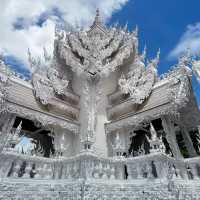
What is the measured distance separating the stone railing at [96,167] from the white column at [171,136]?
0.52 metres

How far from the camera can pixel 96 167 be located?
692 centimetres

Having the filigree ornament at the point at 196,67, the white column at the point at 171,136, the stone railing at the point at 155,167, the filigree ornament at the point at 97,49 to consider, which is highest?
the filigree ornament at the point at 97,49

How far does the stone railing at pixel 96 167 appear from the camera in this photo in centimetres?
640

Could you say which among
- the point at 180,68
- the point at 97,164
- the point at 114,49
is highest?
the point at 114,49

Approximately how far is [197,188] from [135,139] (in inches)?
265

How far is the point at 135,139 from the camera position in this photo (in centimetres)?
1295

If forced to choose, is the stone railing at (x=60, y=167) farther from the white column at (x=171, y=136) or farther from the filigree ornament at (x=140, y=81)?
the filigree ornament at (x=140, y=81)

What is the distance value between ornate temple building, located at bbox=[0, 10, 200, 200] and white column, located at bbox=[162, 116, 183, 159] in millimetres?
48

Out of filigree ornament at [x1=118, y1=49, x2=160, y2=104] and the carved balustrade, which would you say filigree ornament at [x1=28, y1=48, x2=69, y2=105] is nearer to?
filigree ornament at [x1=118, y1=49, x2=160, y2=104]

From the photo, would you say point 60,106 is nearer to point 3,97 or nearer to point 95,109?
point 95,109

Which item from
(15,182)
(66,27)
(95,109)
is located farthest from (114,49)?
(15,182)

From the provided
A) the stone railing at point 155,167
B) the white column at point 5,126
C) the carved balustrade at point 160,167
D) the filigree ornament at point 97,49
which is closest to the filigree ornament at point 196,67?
the carved balustrade at point 160,167

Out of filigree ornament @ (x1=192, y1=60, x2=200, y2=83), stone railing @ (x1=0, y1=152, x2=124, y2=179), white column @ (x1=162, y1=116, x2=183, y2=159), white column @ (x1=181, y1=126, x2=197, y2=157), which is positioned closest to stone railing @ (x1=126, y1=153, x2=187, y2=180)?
stone railing @ (x1=0, y1=152, x2=124, y2=179)

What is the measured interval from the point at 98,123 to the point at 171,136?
404 centimetres
